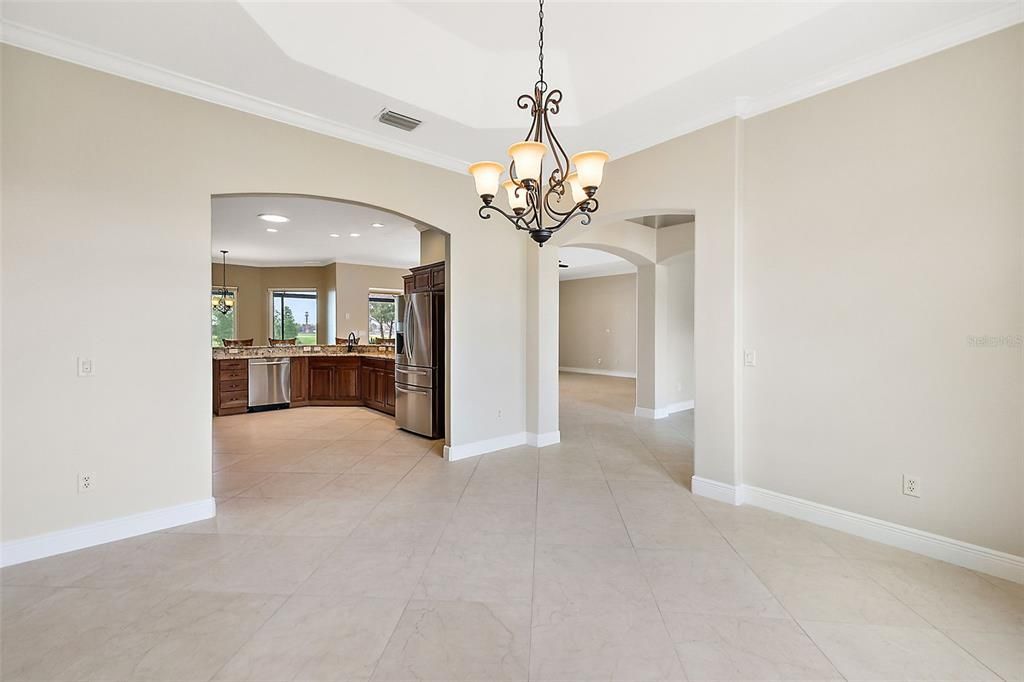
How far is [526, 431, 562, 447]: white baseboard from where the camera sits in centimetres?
494

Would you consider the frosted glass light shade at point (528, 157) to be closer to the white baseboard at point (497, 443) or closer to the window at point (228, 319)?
the white baseboard at point (497, 443)

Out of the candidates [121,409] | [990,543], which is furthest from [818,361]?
[121,409]

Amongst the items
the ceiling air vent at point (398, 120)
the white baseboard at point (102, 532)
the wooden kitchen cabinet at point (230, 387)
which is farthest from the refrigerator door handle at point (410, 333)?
the wooden kitchen cabinet at point (230, 387)

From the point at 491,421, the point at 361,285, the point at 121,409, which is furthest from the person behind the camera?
the point at 361,285

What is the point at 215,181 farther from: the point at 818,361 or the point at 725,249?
the point at 818,361

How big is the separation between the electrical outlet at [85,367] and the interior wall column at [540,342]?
358 cm

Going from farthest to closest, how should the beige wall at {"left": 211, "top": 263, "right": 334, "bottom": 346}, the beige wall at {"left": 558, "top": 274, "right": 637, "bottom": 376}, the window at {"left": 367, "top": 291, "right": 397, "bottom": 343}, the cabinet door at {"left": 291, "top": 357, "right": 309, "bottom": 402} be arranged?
the beige wall at {"left": 558, "top": 274, "right": 637, "bottom": 376} < the window at {"left": 367, "top": 291, "right": 397, "bottom": 343} < the beige wall at {"left": 211, "top": 263, "right": 334, "bottom": 346} < the cabinet door at {"left": 291, "top": 357, "right": 309, "bottom": 402}

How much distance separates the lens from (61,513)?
2.60 meters

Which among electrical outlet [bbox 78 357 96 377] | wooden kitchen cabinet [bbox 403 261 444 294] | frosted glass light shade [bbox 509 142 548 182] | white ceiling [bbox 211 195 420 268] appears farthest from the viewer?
white ceiling [bbox 211 195 420 268]

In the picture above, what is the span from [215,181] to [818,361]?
170 inches

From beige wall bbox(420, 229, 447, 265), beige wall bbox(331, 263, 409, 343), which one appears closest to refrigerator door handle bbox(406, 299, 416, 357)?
beige wall bbox(420, 229, 447, 265)

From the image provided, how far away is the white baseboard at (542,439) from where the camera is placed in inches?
194

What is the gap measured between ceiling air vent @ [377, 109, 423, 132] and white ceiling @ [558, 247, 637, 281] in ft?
18.6

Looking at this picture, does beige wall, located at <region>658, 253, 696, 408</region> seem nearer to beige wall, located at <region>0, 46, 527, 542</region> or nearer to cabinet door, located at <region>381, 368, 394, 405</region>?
cabinet door, located at <region>381, 368, 394, 405</region>
